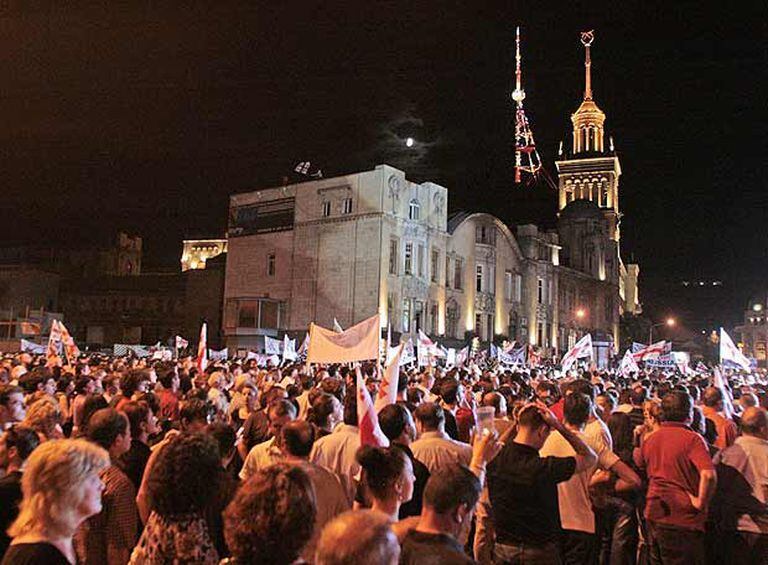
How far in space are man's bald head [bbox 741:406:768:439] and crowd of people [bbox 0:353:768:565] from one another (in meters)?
0.01

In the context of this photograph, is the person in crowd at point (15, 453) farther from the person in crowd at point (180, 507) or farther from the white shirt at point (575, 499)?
the white shirt at point (575, 499)

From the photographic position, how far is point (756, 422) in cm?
644

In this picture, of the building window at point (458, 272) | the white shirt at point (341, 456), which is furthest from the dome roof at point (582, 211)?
the white shirt at point (341, 456)

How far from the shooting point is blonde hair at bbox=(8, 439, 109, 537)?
3379mm

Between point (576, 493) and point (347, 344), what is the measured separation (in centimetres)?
950

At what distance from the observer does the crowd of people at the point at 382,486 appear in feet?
10.2

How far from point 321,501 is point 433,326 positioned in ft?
170

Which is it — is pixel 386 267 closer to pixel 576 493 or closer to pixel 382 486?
pixel 576 493

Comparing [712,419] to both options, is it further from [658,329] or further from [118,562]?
[658,329]

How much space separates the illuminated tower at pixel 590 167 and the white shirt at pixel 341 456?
305ft

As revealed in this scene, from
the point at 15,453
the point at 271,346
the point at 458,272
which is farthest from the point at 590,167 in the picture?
the point at 15,453

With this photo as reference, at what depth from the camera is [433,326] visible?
5653 cm

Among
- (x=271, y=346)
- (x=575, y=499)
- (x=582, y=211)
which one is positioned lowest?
(x=575, y=499)

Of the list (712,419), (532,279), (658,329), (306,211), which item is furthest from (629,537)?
(658,329)
